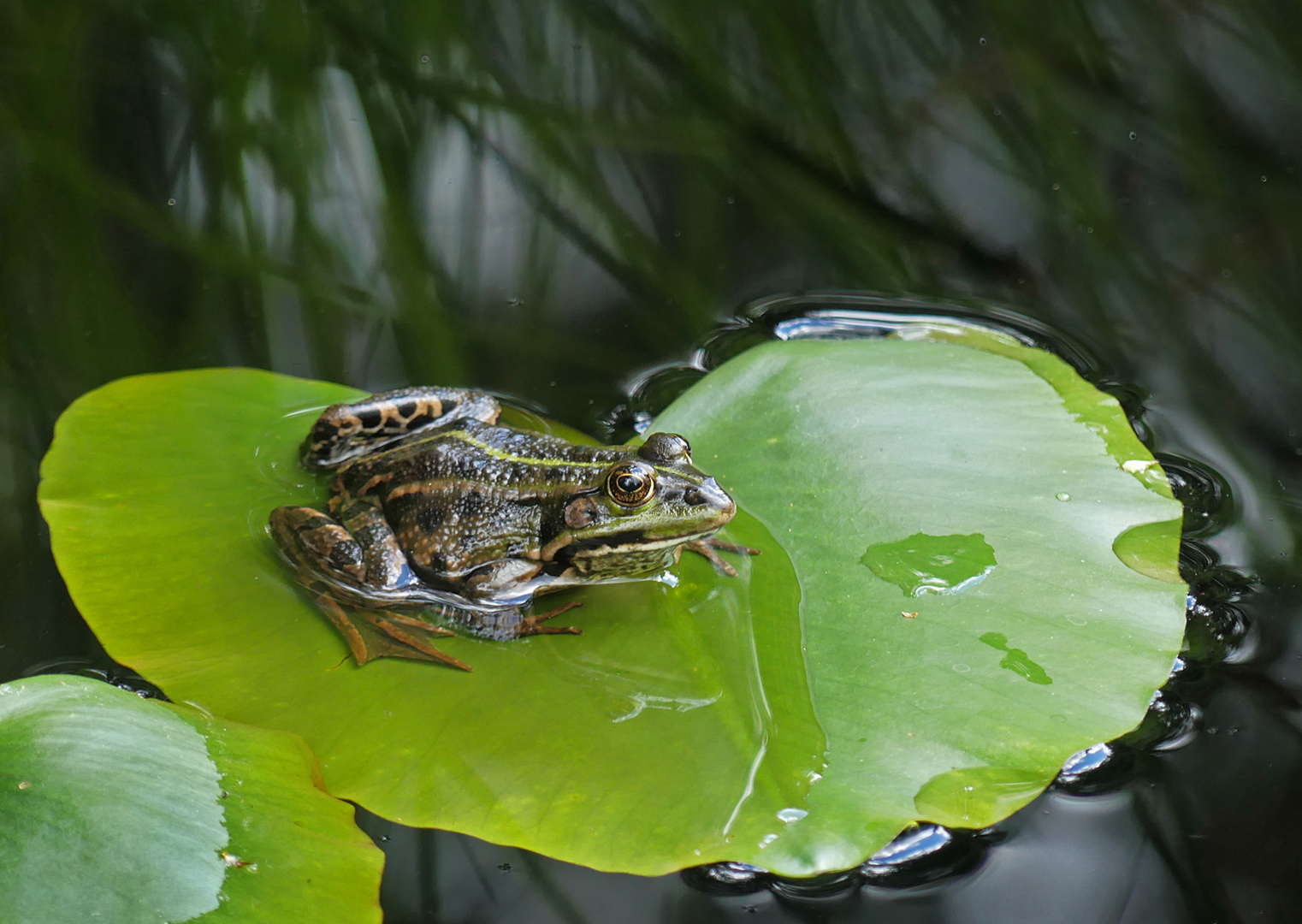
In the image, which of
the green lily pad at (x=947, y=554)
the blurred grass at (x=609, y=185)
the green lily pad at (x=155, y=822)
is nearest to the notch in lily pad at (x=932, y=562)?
the green lily pad at (x=947, y=554)

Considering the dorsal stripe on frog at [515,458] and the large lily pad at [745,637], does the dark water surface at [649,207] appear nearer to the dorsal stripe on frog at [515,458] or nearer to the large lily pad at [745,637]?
the large lily pad at [745,637]

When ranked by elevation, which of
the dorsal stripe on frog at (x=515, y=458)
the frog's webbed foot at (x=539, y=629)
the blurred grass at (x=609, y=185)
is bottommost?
the frog's webbed foot at (x=539, y=629)

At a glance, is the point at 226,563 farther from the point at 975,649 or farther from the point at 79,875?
the point at 975,649

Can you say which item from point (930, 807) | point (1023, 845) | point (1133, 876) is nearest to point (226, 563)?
point (930, 807)

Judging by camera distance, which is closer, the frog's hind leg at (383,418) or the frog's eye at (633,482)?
the frog's eye at (633,482)

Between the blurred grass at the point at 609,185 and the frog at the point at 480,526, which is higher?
the blurred grass at the point at 609,185

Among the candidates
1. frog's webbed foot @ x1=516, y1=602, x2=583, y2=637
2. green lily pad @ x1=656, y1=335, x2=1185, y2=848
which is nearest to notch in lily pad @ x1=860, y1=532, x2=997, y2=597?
green lily pad @ x1=656, y1=335, x2=1185, y2=848

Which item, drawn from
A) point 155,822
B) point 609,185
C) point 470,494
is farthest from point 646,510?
point 609,185
